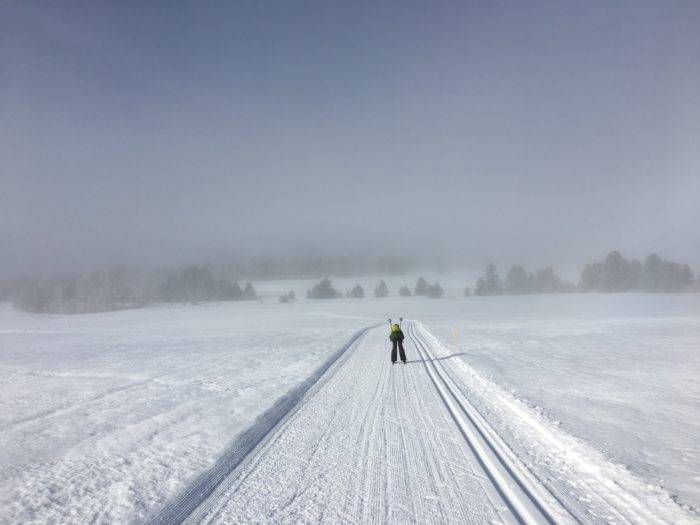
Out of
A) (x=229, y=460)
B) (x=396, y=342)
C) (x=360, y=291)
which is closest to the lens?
(x=229, y=460)

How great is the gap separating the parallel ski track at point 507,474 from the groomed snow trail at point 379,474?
1 cm

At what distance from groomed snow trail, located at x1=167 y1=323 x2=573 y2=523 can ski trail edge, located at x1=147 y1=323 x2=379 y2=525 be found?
12 cm

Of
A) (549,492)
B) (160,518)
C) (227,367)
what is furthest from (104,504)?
(227,367)

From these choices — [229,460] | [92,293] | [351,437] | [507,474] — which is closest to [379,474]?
[351,437]

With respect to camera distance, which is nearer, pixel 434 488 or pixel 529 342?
pixel 434 488

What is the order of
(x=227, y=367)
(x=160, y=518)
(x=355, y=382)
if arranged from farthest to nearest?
(x=227, y=367)
(x=355, y=382)
(x=160, y=518)

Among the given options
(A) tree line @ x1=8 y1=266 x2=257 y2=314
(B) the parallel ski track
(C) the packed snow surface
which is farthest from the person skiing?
(A) tree line @ x1=8 y1=266 x2=257 y2=314

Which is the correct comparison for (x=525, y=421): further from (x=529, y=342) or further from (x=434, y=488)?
(x=529, y=342)

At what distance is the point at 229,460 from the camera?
6129mm

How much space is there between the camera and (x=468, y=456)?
607 cm

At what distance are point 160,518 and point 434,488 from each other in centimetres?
321

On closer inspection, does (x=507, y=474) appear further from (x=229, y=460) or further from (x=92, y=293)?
(x=92, y=293)

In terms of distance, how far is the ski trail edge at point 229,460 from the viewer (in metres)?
4.61

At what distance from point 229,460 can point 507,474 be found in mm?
4013
